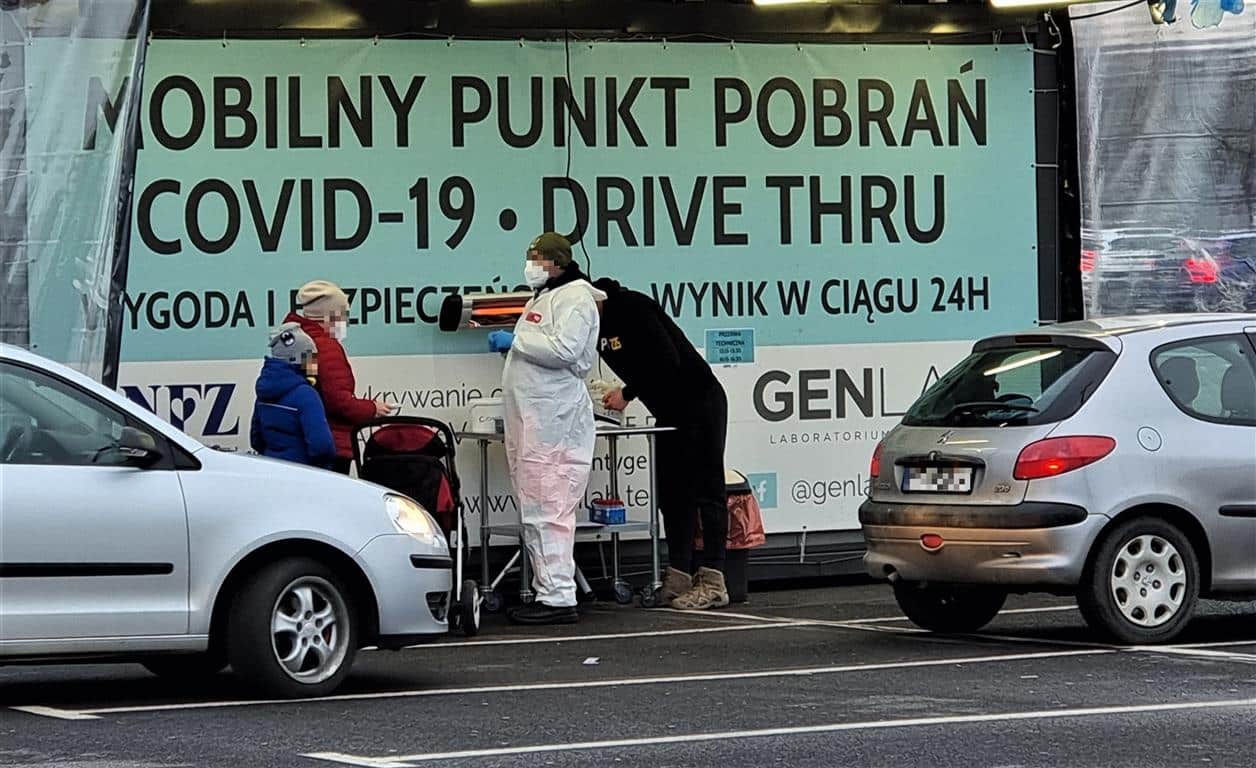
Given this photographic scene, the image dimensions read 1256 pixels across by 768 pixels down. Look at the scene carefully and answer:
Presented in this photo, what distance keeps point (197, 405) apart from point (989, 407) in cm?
458

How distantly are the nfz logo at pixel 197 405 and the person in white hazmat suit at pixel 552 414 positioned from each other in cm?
165

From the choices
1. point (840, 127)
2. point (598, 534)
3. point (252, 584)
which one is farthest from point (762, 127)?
point (252, 584)

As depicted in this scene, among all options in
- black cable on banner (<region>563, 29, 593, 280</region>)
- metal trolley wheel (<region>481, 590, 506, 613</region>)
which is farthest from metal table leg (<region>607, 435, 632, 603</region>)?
black cable on banner (<region>563, 29, 593, 280</region>)

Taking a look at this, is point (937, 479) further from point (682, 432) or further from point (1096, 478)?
point (682, 432)

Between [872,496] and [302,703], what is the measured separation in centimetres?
348

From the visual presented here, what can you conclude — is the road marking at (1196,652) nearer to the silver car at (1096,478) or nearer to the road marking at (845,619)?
the silver car at (1096,478)

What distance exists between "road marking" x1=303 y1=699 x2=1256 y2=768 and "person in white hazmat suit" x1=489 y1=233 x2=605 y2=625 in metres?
4.28

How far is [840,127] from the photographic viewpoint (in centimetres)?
1456

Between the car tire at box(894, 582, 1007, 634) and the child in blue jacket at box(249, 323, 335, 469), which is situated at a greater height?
the child in blue jacket at box(249, 323, 335, 469)

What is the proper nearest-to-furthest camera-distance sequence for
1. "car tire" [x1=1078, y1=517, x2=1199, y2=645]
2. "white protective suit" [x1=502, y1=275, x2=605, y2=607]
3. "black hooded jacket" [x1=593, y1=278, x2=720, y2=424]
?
"car tire" [x1=1078, y1=517, x2=1199, y2=645]
"white protective suit" [x1=502, y1=275, x2=605, y2=607]
"black hooded jacket" [x1=593, y1=278, x2=720, y2=424]

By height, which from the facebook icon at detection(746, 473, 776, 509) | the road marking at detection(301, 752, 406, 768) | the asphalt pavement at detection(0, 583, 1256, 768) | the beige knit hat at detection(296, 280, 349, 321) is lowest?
the road marking at detection(301, 752, 406, 768)

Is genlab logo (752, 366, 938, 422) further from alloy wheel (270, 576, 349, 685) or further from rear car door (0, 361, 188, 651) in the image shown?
rear car door (0, 361, 188, 651)

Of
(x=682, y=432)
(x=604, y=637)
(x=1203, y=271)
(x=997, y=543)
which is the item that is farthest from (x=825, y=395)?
(x=997, y=543)

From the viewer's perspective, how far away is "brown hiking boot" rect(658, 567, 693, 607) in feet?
44.3
